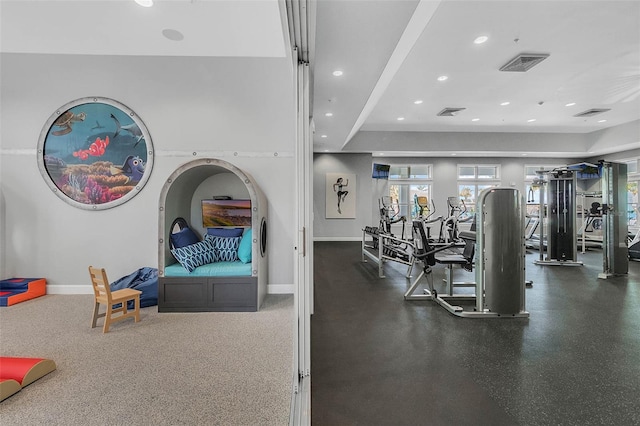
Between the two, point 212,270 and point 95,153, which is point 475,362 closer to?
point 212,270

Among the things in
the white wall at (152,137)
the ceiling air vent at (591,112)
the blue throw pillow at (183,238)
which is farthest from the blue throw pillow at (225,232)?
the ceiling air vent at (591,112)

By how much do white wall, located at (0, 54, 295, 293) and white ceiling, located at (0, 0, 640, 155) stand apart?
1.18ft

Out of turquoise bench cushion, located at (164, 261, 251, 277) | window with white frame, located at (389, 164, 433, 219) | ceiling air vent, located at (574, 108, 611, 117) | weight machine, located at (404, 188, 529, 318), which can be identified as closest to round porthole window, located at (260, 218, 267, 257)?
turquoise bench cushion, located at (164, 261, 251, 277)

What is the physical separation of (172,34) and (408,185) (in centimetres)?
940

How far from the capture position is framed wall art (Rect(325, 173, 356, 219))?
10914 mm

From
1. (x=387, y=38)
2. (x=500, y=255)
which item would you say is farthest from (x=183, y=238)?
(x=500, y=255)

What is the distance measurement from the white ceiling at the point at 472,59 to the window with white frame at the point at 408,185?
3.29 meters

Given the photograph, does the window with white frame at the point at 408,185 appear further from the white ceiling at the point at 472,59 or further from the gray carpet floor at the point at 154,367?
the gray carpet floor at the point at 154,367

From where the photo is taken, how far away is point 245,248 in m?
4.17

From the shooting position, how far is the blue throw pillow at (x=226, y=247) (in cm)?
430

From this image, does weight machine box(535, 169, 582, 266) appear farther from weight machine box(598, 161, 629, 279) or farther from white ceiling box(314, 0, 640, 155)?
white ceiling box(314, 0, 640, 155)

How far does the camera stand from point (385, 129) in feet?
32.3

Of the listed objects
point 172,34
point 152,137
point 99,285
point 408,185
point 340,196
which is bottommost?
point 99,285

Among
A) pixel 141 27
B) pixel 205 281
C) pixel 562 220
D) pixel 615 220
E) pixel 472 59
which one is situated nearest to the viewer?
pixel 205 281
